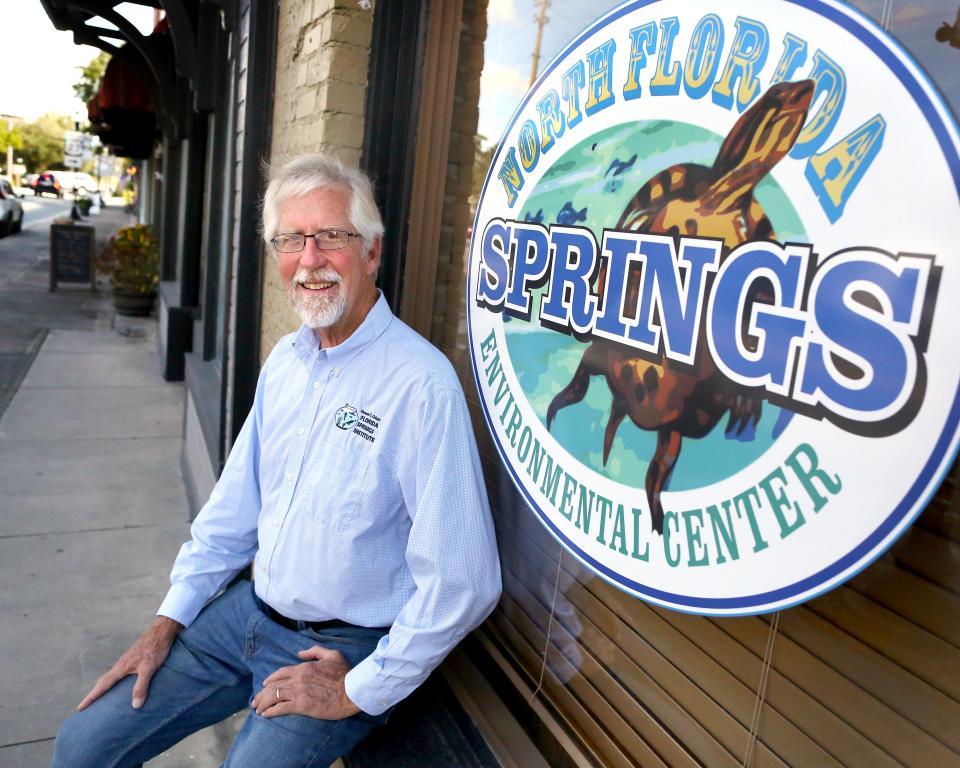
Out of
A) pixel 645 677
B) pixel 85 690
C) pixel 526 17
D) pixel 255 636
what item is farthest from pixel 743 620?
pixel 85 690

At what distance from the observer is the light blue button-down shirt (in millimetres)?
1591

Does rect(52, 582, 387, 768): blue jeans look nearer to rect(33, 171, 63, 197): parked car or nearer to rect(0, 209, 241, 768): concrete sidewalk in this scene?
rect(0, 209, 241, 768): concrete sidewalk

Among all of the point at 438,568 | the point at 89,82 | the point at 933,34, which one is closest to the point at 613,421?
the point at 438,568

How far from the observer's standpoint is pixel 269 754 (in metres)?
1.58

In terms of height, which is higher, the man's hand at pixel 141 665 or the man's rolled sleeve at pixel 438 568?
the man's rolled sleeve at pixel 438 568

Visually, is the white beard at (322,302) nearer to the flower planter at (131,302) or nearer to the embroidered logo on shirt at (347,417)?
the embroidered logo on shirt at (347,417)

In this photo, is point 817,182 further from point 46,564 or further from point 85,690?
point 46,564

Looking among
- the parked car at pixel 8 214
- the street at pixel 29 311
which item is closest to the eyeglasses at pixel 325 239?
the street at pixel 29 311

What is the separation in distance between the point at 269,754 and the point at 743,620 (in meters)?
1.02

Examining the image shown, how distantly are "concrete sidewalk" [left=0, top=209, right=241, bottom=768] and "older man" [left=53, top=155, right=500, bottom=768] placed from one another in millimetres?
754

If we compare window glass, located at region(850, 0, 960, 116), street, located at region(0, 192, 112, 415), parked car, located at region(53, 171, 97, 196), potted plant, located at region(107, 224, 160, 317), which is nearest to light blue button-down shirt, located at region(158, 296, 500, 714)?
window glass, located at region(850, 0, 960, 116)

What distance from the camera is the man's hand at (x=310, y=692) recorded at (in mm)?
1608

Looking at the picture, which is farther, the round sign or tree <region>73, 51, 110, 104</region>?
tree <region>73, 51, 110, 104</region>

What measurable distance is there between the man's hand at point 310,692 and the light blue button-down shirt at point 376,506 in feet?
0.17
